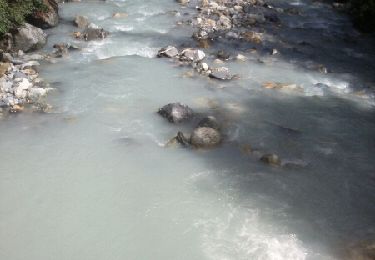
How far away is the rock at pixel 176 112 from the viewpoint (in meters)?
10.1

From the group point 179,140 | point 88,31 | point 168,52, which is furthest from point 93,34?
point 179,140

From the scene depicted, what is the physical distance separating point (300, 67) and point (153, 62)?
4.73 m

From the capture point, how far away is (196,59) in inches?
523

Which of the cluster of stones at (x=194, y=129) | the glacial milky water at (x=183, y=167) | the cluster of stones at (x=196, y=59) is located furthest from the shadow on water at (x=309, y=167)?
the cluster of stones at (x=196, y=59)

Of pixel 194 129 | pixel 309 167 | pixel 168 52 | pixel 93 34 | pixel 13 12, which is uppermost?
pixel 13 12

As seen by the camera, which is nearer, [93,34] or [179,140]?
[179,140]

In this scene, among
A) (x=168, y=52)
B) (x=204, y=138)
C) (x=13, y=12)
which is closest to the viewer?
(x=204, y=138)

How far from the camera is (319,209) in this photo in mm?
7730

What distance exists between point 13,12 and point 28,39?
908 millimetres

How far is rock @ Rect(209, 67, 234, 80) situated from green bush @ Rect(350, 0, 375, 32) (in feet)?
25.4

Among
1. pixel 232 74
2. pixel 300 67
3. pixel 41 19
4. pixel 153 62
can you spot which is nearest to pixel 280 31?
pixel 300 67

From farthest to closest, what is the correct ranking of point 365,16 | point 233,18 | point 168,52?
point 365,16
point 233,18
point 168,52

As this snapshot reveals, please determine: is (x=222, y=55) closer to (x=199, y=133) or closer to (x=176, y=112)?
(x=176, y=112)

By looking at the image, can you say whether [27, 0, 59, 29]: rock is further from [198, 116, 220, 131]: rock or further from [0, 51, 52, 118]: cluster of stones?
[198, 116, 220, 131]: rock
